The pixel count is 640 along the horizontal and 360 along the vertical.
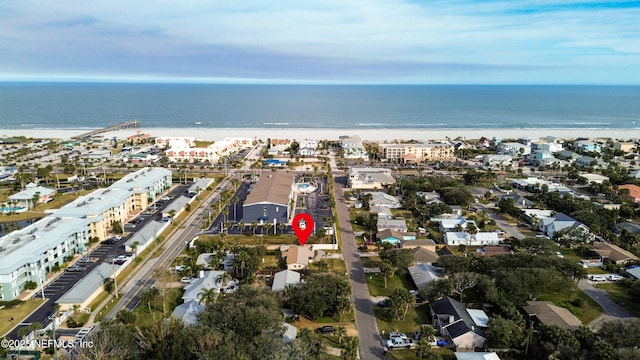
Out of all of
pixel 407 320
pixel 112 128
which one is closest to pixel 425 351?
pixel 407 320

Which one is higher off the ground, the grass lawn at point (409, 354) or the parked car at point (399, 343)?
the parked car at point (399, 343)

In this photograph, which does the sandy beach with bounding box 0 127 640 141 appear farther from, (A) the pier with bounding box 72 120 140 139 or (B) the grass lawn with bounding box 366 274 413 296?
(B) the grass lawn with bounding box 366 274 413 296

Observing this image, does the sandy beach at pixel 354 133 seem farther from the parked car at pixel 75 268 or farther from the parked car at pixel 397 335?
the parked car at pixel 397 335

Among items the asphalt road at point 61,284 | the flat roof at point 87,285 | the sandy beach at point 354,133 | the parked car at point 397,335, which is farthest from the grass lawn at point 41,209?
the sandy beach at point 354,133

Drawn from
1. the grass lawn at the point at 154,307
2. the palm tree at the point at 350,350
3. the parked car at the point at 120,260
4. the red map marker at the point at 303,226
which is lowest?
the grass lawn at the point at 154,307

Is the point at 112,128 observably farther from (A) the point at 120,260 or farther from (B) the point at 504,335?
(B) the point at 504,335

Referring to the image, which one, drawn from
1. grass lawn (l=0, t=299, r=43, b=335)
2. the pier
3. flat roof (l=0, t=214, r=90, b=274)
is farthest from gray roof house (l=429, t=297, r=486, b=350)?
the pier
